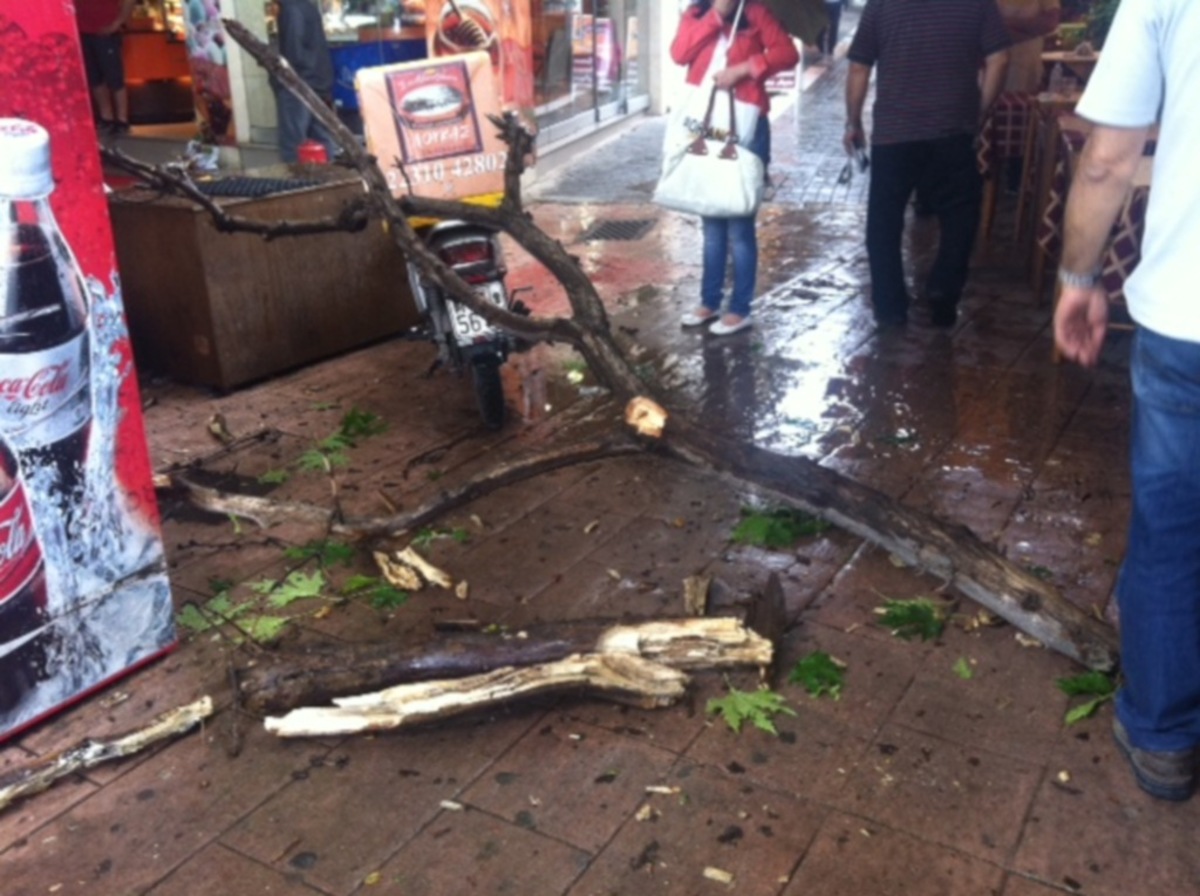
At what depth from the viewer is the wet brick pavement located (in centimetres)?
277

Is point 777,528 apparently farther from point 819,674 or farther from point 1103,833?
point 1103,833

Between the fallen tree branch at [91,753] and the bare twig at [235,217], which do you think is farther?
the bare twig at [235,217]

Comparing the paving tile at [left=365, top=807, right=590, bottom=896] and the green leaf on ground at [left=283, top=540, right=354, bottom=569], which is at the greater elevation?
the paving tile at [left=365, top=807, right=590, bottom=896]

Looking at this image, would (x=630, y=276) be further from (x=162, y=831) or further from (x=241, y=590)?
(x=162, y=831)

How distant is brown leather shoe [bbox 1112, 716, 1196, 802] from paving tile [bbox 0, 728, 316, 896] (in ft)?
7.23

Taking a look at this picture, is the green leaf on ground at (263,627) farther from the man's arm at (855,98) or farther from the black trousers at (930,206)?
the man's arm at (855,98)

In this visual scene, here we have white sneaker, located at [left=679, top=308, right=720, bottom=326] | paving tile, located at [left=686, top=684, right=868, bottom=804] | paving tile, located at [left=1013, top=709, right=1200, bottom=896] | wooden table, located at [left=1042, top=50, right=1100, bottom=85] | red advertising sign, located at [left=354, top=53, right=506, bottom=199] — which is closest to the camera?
paving tile, located at [left=1013, top=709, right=1200, bottom=896]

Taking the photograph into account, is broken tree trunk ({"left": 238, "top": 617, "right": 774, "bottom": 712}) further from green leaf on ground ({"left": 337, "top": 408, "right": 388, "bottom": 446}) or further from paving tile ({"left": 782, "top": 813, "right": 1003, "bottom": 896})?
green leaf on ground ({"left": 337, "top": 408, "right": 388, "bottom": 446})

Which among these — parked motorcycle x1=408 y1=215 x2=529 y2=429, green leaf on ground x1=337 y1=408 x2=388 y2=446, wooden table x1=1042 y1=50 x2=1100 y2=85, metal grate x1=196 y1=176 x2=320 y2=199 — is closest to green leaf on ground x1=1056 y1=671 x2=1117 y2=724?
parked motorcycle x1=408 y1=215 x2=529 y2=429

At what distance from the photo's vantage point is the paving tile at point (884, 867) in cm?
265

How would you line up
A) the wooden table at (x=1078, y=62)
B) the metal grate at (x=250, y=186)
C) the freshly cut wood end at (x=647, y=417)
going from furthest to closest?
1. the wooden table at (x=1078, y=62)
2. the metal grate at (x=250, y=186)
3. the freshly cut wood end at (x=647, y=417)

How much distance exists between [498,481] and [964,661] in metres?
1.89

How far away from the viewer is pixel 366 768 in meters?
3.14

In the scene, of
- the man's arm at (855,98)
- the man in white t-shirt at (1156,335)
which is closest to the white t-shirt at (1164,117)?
the man in white t-shirt at (1156,335)
